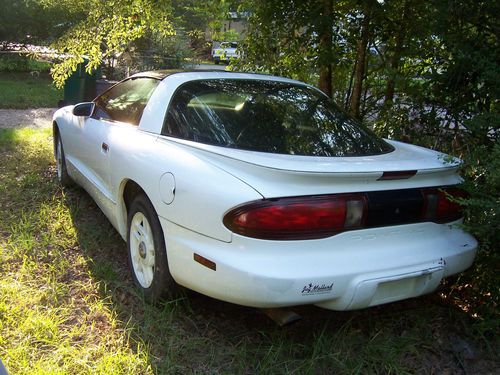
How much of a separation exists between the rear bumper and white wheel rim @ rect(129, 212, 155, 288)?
0.31 m

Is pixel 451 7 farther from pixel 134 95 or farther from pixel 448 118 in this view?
pixel 134 95

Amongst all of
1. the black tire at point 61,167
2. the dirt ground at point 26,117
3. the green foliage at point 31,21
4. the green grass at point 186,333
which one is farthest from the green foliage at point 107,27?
the green foliage at point 31,21

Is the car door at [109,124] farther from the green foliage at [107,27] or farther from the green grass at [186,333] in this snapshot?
the green foliage at [107,27]

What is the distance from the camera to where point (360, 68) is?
5.32 metres

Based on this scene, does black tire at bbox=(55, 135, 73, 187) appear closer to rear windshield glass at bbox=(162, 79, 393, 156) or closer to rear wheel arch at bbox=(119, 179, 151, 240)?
rear wheel arch at bbox=(119, 179, 151, 240)

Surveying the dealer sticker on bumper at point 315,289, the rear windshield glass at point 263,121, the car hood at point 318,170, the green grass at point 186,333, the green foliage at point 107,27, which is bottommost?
the green grass at point 186,333

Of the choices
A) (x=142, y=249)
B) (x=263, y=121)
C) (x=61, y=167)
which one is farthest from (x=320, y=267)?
(x=61, y=167)

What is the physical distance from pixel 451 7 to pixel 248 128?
1643 millimetres

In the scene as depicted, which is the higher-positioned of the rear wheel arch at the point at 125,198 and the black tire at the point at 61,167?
the rear wheel arch at the point at 125,198

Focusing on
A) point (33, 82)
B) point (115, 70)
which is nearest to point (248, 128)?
point (115, 70)

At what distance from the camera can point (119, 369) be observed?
7.80ft

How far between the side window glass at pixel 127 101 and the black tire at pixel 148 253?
2.36 ft

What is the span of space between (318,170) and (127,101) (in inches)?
80.3

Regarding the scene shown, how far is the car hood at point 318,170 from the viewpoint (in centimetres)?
229
